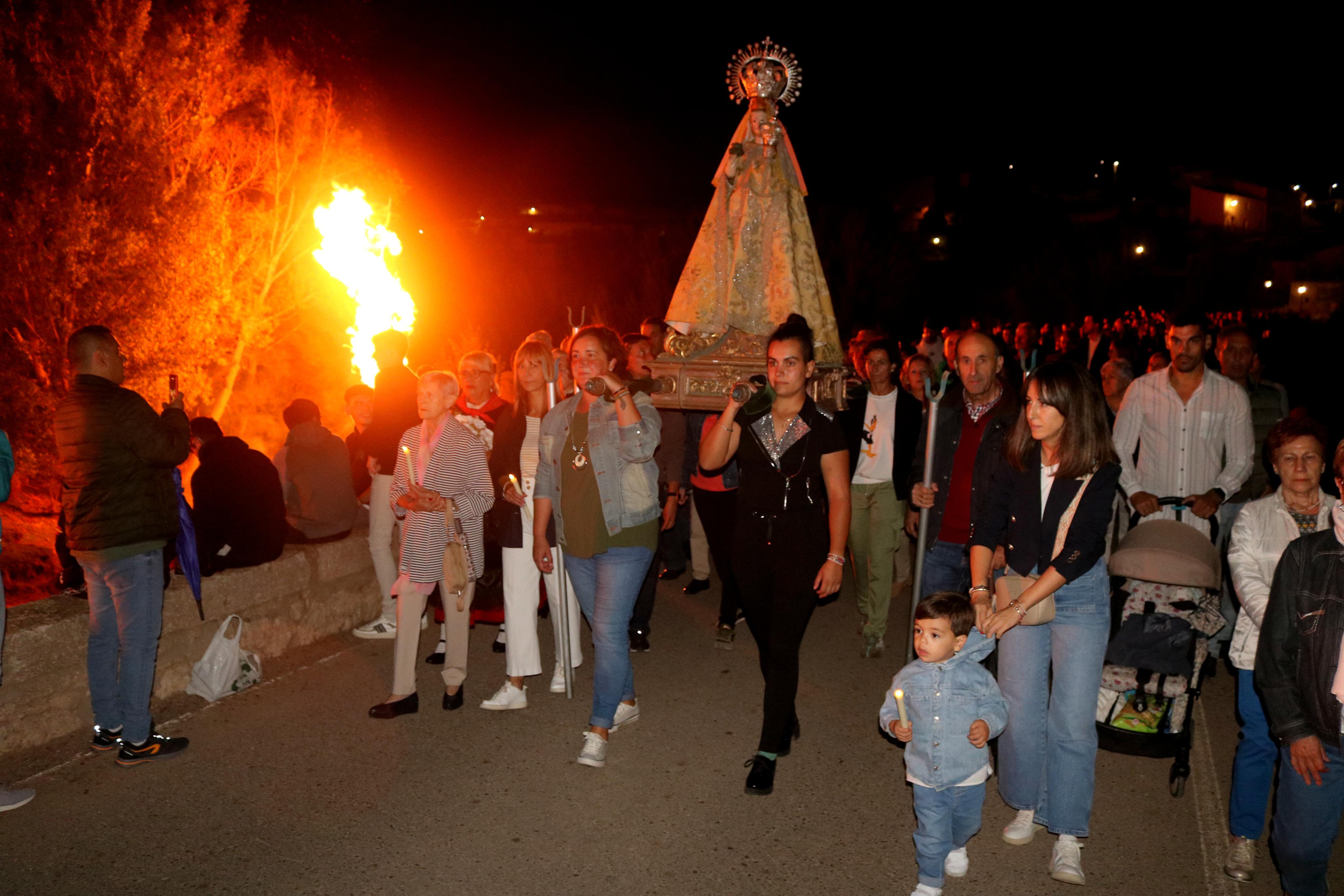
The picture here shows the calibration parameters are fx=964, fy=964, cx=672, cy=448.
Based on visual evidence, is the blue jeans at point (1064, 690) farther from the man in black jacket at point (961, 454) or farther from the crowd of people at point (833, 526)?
the man in black jacket at point (961, 454)

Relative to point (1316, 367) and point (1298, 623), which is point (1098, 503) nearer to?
point (1298, 623)

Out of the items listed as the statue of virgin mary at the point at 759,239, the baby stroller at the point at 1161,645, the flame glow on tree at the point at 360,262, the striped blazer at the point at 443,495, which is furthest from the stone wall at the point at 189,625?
the flame glow on tree at the point at 360,262

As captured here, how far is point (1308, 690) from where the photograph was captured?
3.42m

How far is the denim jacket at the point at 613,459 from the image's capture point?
4.98 m

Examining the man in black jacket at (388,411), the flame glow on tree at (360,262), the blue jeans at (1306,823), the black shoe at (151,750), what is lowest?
the black shoe at (151,750)

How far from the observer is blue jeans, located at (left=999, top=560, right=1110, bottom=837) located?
3891 mm

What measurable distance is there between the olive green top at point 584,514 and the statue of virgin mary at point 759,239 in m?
1.56

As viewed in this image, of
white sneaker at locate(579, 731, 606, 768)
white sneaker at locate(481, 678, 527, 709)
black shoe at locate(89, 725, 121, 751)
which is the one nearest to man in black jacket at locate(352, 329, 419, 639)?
white sneaker at locate(481, 678, 527, 709)

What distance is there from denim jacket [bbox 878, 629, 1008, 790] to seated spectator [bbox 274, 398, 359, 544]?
4768mm

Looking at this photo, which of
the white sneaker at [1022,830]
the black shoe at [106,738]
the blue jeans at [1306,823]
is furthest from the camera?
the black shoe at [106,738]

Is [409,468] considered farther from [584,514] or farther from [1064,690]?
[1064,690]

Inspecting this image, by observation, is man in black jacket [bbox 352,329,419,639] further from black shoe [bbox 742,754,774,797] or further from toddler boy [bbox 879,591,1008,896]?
toddler boy [bbox 879,591,1008,896]

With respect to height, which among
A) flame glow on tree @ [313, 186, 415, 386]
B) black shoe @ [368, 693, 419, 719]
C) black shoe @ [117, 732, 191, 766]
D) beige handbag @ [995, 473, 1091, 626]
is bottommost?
black shoe @ [117, 732, 191, 766]

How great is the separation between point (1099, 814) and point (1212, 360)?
48.3 feet
